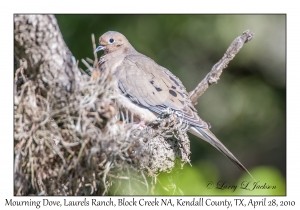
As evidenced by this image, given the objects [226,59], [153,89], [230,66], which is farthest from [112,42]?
[230,66]

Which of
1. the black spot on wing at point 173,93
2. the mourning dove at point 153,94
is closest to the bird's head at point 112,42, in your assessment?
the mourning dove at point 153,94

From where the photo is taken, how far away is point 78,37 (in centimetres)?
728

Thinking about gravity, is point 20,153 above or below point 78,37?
below

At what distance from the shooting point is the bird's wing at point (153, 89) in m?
5.68

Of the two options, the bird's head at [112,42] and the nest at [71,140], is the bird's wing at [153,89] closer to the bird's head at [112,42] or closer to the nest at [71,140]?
the bird's head at [112,42]

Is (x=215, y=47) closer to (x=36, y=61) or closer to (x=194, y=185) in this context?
(x=194, y=185)

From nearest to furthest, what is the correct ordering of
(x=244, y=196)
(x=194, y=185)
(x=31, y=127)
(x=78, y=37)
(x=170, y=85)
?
(x=31, y=127)
(x=244, y=196)
(x=194, y=185)
(x=170, y=85)
(x=78, y=37)

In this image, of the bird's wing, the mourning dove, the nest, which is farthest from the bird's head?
the nest

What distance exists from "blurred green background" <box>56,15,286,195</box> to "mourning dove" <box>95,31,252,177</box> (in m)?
1.38

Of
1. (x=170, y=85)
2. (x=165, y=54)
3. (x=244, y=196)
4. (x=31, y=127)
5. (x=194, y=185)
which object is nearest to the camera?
(x=31, y=127)

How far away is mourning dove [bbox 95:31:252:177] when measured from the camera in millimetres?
5605

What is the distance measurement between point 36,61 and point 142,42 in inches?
156

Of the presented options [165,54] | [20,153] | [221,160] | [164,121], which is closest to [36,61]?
[20,153]

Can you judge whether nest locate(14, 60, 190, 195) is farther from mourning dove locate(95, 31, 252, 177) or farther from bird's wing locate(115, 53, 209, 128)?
bird's wing locate(115, 53, 209, 128)
